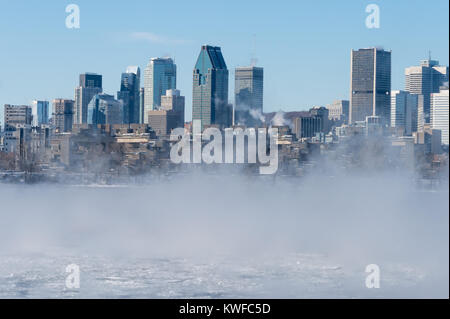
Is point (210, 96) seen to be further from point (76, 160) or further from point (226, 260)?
point (226, 260)

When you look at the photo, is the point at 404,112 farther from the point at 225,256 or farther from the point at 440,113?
the point at 225,256

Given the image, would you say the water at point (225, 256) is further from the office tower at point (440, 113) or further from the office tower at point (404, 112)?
the office tower at point (404, 112)

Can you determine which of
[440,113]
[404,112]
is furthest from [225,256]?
[404,112]

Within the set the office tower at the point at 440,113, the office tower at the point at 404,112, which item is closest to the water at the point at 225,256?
the office tower at the point at 440,113

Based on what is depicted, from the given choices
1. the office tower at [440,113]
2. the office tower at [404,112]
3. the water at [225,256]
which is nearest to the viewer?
the water at [225,256]

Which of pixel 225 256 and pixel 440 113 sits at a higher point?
pixel 440 113

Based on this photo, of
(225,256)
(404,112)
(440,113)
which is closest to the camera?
(225,256)
